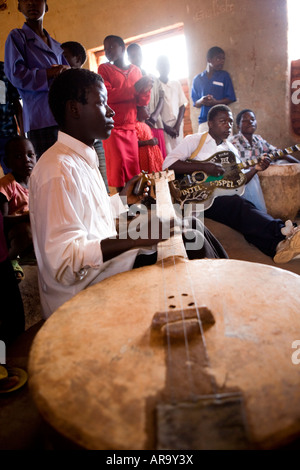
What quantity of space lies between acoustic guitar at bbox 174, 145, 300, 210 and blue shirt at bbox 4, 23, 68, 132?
1.64 m

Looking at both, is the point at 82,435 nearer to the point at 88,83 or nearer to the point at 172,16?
the point at 88,83

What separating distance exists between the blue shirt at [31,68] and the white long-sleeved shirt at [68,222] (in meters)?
1.18

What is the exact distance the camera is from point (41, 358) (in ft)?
2.53

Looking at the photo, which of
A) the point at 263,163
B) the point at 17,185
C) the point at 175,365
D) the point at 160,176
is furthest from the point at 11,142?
the point at 263,163

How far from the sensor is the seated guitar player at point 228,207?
3.01m

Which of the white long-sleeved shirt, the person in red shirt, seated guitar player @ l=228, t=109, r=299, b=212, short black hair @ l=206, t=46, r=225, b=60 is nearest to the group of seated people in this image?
the white long-sleeved shirt

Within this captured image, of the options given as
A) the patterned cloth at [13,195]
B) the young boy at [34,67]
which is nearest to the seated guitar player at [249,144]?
the young boy at [34,67]

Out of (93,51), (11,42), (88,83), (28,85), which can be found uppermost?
(93,51)

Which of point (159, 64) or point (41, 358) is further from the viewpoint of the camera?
point (159, 64)

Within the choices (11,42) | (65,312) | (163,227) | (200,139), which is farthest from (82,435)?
(200,139)

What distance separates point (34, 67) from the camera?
2646 millimetres

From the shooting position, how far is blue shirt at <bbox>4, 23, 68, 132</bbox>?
252 centimetres

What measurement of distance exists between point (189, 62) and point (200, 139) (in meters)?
2.70

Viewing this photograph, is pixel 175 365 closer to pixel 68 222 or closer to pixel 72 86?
pixel 68 222
